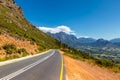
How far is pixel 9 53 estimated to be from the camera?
3356cm

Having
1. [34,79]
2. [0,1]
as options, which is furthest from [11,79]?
[0,1]

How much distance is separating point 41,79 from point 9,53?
64.4 feet

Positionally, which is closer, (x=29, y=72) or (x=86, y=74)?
(x=29, y=72)

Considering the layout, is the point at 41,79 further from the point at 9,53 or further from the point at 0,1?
the point at 0,1

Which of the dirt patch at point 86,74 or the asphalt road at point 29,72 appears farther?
the dirt patch at point 86,74

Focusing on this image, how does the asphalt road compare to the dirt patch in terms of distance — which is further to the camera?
the dirt patch

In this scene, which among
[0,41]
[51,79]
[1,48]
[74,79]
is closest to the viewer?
[51,79]

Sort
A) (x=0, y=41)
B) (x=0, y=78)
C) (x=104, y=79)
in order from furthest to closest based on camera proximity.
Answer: (x=0, y=41) → (x=104, y=79) → (x=0, y=78)

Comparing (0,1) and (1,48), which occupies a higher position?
(0,1)

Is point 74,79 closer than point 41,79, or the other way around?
point 41,79

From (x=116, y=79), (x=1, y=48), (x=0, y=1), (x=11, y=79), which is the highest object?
(x=0, y=1)

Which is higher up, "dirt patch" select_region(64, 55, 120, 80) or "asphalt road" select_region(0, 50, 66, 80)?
"asphalt road" select_region(0, 50, 66, 80)

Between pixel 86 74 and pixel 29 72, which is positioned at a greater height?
pixel 29 72

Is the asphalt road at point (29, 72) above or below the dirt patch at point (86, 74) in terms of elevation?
above
